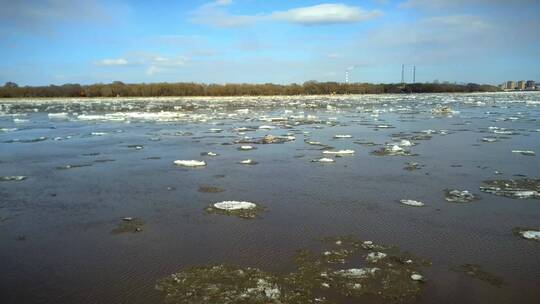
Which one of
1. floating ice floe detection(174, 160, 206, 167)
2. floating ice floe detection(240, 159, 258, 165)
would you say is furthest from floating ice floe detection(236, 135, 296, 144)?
floating ice floe detection(174, 160, 206, 167)

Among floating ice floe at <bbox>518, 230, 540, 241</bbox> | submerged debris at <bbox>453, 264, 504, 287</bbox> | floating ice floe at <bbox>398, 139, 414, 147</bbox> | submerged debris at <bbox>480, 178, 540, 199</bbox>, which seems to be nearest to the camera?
submerged debris at <bbox>453, 264, 504, 287</bbox>

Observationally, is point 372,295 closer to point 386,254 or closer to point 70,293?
point 386,254

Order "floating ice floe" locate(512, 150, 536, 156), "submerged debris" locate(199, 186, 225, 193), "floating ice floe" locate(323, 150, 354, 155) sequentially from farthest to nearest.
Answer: "floating ice floe" locate(323, 150, 354, 155), "floating ice floe" locate(512, 150, 536, 156), "submerged debris" locate(199, 186, 225, 193)

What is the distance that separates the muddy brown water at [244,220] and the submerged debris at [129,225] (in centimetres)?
7

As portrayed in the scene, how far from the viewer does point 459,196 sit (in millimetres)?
6047

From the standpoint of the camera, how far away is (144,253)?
169 inches

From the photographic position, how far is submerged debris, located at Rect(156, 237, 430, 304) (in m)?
3.35

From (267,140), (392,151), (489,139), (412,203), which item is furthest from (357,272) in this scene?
(489,139)

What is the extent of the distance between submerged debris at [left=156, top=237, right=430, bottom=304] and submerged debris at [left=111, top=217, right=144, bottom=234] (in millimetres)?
1388

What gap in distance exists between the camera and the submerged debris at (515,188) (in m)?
6.06

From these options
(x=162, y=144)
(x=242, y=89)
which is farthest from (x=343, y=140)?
(x=242, y=89)

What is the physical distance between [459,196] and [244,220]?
3.07m

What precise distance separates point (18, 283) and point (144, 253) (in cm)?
109

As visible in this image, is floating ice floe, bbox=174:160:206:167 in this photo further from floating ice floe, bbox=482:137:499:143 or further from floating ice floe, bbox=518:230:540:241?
floating ice floe, bbox=482:137:499:143
